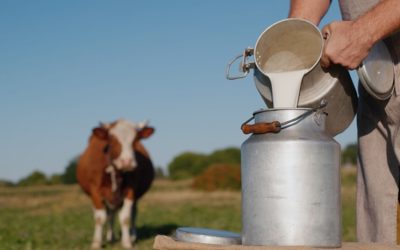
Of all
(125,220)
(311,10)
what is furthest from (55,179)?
(311,10)

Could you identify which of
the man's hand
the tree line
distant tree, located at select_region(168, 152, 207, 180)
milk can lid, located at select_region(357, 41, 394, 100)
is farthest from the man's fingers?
distant tree, located at select_region(168, 152, 207, 180)

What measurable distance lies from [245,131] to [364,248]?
0.53m

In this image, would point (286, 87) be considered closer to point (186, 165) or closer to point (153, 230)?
point (153, 230)

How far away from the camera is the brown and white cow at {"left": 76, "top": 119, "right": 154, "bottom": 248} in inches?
386

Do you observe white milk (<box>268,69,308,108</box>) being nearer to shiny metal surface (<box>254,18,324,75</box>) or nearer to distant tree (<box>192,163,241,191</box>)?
shiny metal surface (<box>254,18,324,75</box>)

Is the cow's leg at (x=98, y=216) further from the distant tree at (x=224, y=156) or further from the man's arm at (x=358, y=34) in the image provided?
the distant tree at (x=224, y=156)

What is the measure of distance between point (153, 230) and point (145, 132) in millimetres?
2242

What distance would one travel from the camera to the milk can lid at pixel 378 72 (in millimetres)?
2303

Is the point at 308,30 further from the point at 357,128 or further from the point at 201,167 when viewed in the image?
the point at 201,167

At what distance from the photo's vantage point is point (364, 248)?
2.10 metres

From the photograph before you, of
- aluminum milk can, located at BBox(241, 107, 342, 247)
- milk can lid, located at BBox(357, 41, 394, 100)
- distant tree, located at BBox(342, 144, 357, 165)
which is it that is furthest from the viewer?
distant tree, located at BBox(342, 144, 357, 165)

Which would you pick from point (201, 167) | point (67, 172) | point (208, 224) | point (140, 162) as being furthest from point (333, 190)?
point (201, 167)

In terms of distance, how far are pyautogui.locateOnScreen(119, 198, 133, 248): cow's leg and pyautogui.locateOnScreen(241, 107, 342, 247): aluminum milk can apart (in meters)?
7.39

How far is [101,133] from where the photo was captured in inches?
405
